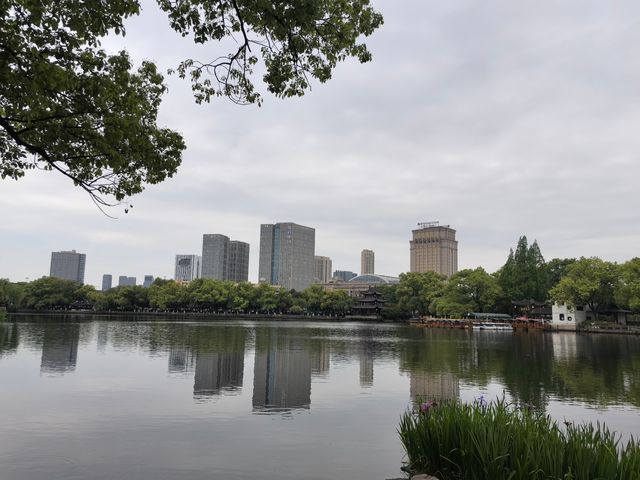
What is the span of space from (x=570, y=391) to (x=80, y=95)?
2053cm

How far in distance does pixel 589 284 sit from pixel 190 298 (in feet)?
303

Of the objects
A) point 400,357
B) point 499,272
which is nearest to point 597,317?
point 499,272

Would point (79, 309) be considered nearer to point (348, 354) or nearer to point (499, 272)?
point (499, 272)

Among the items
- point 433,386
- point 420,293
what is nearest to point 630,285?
point 420,293

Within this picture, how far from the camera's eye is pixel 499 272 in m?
107

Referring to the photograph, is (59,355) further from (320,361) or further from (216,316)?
(216,316)

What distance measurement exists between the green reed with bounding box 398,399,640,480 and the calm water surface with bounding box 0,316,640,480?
2.07 meters

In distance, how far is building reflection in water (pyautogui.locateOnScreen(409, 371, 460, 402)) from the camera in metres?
18.8

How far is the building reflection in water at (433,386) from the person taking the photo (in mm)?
18844

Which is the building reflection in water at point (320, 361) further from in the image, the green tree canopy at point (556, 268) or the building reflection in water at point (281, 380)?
the green tree canopy at point (556, 268)

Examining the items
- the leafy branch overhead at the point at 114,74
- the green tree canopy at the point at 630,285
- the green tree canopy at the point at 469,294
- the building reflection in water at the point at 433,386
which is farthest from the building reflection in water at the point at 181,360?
the green tree canopy at the point at 469,294

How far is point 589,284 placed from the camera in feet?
240

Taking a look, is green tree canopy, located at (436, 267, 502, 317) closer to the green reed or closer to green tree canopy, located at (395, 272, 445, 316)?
green tree canopy, located at (395, 272, 445, 316)

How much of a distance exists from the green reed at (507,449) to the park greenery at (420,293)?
68409mm
